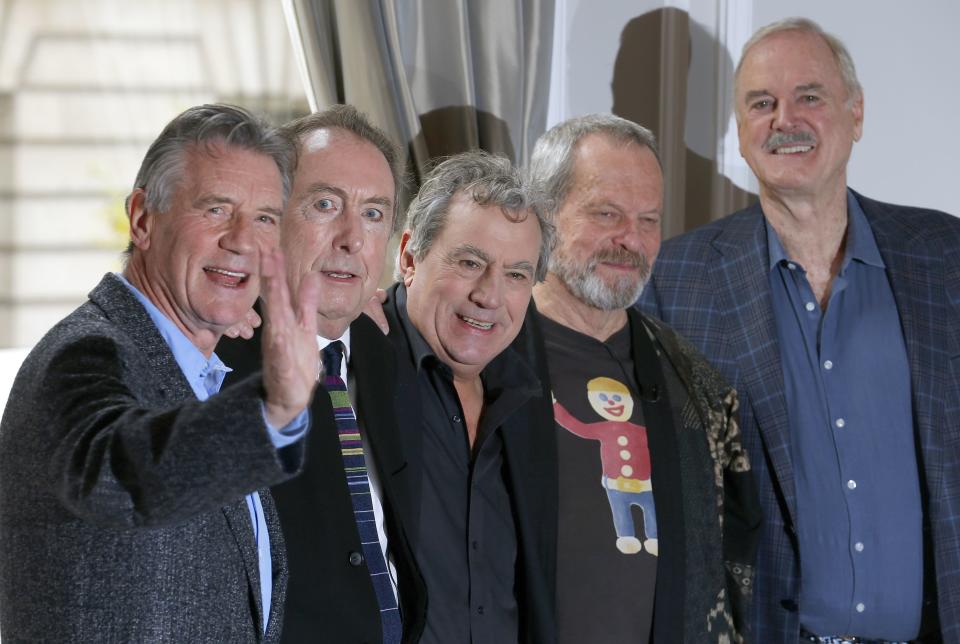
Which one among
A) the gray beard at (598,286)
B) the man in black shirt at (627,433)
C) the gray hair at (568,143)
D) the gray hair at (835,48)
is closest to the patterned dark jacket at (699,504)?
the man in black shirt at (627,433)

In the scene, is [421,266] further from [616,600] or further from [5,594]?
[5,594]

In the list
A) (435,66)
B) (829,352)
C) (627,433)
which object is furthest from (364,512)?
(435,66)

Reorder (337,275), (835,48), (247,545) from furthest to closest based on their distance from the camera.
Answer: (835,48) < (337,275) < (247,545)

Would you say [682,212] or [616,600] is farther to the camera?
[682,212]

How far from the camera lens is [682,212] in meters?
3.52

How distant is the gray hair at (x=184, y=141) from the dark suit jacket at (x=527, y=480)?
676mm

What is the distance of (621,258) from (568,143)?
0.32 meters

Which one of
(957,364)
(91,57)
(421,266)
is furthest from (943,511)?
(91,57)

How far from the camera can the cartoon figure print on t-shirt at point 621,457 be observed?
2322mm

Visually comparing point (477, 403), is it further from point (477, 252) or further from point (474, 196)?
point (474, 196)

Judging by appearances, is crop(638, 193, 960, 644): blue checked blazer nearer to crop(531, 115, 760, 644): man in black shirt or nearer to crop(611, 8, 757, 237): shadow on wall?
crop(531, 115, 760, 644): man in black shirt

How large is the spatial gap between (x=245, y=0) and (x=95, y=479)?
1928mm

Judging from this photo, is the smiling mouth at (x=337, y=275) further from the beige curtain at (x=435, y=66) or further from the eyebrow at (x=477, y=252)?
the beige curtain at (x=435, y=66)

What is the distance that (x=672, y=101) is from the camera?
11.3ft
